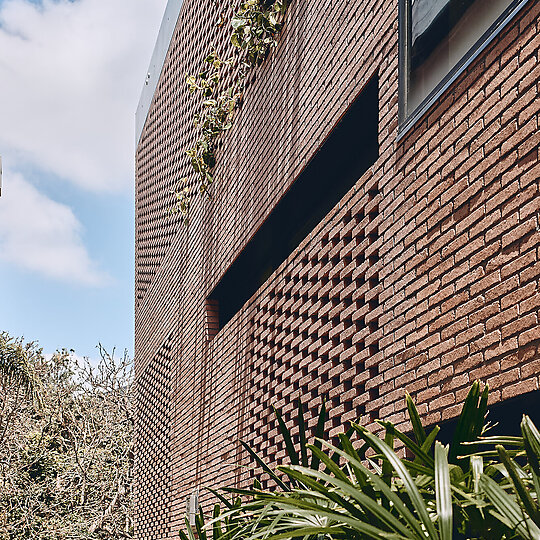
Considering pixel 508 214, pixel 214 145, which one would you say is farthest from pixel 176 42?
pixel 508 214

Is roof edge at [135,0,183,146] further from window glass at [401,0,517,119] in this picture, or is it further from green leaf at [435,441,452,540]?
green leaf at [435,441,452,540]

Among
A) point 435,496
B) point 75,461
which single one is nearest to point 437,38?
point 435,496

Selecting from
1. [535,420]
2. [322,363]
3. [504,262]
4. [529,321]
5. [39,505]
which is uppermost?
[39,505]

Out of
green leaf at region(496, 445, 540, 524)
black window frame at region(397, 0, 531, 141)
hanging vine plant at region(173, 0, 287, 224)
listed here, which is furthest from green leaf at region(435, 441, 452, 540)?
hanging vine plant at region(173, 0, 287, 224)

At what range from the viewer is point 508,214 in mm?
3408

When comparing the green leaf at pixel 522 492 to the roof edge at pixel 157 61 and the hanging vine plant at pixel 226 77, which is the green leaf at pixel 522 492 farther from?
the roof edge at pixel 157 61

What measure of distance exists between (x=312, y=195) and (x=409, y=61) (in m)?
2.39

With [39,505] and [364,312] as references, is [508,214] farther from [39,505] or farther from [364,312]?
[39,505]

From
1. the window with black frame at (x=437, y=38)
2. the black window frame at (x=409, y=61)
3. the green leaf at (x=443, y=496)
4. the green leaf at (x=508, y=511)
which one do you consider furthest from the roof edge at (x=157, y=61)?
the green leaf at (x=508, y=511)

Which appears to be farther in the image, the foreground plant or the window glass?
the foreground plant

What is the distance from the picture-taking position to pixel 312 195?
22.4ft

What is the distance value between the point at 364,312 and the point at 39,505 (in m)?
15.3

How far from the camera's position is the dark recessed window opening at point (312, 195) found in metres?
5.64

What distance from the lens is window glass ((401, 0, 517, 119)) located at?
3824 mm
